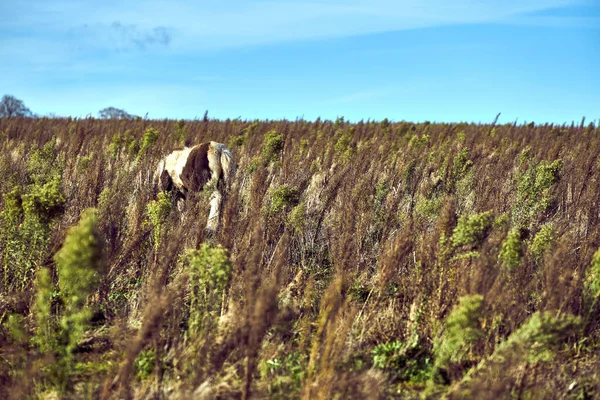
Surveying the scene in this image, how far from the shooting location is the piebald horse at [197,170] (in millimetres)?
5094

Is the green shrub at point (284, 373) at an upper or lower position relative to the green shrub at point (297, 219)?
lower

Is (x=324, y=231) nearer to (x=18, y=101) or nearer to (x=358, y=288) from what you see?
(x=358, y=288)

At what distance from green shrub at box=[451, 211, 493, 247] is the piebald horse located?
7.99 ft

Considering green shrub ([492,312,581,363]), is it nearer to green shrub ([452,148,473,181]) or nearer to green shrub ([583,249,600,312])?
green shrub ([583,249,600,312])

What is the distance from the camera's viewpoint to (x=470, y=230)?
3.05 metres

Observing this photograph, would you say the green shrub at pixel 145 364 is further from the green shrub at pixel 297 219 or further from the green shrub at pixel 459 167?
the green shrub at pixel 459 167

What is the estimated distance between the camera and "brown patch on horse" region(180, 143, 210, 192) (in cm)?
512

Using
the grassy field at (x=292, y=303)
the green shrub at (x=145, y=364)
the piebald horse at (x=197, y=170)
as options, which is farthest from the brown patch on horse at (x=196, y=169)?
the green shrub at (x=145, y=364)

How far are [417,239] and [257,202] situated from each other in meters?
1.28

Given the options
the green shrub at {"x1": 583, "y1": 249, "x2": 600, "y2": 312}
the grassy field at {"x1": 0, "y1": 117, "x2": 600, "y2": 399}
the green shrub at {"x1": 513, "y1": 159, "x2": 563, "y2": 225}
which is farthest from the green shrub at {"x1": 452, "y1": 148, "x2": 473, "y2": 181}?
the green shrub at {"x1": 583, "y1": 249, "x2": 600, "y2": 312}

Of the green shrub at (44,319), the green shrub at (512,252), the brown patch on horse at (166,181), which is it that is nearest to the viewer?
the green shrub at (44,319)

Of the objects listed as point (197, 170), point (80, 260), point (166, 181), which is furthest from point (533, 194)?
point (80, 260)

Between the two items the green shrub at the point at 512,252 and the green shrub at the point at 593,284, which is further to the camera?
the green shrub at the point at 512,252

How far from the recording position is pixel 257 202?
14.2 ft
